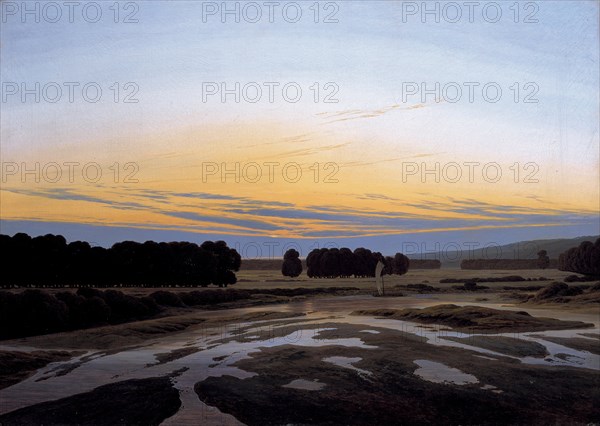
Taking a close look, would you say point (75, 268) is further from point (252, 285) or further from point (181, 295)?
point (252, 285)

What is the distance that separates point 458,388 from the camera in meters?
8.48

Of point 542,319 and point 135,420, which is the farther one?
point 542,319

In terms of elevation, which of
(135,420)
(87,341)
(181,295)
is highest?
(181,295)

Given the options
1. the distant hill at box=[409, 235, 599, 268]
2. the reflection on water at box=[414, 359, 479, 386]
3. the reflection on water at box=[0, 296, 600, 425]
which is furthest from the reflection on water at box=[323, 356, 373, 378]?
the distant hill at box=[409, 235, 599, 268]

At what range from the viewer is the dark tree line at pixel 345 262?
1226 cm

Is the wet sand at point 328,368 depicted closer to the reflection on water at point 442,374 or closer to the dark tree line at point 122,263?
the reflection on water at point 442,374

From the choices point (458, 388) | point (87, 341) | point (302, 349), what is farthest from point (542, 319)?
point (87, 341)

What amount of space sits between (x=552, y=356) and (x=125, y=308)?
7.99 m

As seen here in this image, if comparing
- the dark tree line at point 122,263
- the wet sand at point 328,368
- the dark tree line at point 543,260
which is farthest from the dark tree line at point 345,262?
the dark tree line at point 543,260

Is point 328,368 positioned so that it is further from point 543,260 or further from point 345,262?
point 543,260

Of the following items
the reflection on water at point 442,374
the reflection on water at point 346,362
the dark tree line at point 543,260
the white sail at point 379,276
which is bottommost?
the reflection on water at point 442,374

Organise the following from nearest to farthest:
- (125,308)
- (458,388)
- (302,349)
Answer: (458,388)
(302,349)
(125,308)

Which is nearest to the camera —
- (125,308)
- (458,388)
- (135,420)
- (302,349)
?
(135,420)

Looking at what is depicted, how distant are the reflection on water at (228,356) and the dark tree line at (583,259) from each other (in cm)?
104
